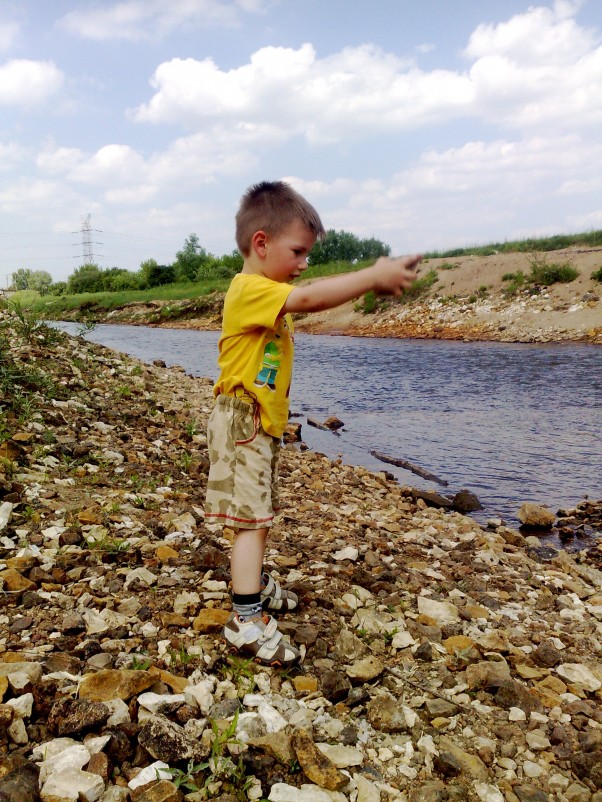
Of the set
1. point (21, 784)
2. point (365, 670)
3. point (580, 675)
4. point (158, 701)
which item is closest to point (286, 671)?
point (365, 670)

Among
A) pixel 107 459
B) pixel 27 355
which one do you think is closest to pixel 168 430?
pixel 107 459

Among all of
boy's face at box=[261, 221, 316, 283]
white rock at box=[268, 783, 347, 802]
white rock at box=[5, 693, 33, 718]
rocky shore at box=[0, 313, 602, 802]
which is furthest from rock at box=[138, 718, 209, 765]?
boy's face at box=[261, 221, 316, 283]

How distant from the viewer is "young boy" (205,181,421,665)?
2.60 metres

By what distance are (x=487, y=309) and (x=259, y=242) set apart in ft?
64.6

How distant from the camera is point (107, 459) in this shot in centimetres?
475

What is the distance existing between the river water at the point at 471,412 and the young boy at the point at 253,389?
3351mm

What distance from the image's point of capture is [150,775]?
179 centimetres

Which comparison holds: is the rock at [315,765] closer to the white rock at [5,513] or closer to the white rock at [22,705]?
the white rock at [22,705]

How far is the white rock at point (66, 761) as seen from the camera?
1748 mm

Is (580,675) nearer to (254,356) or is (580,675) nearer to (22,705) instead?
(254,356)

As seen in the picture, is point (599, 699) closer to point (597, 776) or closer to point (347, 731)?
point (597, 776)

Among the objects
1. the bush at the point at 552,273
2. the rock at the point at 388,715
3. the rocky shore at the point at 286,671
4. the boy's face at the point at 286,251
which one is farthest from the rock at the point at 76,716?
the bush at the point at 552,273

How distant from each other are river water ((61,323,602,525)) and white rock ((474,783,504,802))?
3692mm

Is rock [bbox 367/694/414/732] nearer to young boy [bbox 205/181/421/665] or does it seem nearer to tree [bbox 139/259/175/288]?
young boy [bbox 205/181/421/665]
